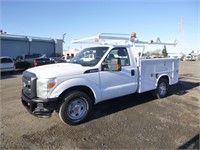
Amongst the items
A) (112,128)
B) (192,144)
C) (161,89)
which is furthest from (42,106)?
(161,89)

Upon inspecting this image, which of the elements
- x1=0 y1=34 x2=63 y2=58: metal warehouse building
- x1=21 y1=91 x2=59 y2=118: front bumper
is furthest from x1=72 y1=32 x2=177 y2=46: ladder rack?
x1=0 y1=34 x2=63 y2=58: metal warehouse building

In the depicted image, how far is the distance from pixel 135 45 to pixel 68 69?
2615 mm

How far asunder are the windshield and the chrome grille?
1.41 metres

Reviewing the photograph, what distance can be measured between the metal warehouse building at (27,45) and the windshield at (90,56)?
30353mm

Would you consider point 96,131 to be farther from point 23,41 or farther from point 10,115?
point 23,41

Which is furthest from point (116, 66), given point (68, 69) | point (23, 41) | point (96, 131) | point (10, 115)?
point (23, 41)

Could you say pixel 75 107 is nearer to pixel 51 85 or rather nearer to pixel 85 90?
pixel 85 90

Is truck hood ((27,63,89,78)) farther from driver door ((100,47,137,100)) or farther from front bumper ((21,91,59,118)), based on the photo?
driver door ((100,47,137,100))

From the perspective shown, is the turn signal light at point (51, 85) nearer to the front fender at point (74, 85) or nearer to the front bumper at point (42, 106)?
the front fender at point (74, 85)

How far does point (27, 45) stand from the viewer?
35812mm

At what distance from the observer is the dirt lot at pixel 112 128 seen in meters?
3.79

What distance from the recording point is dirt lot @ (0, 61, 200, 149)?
3789mm

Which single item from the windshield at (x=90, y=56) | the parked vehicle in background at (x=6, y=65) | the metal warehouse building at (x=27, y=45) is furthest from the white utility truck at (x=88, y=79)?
the metal warehouse building at (x=27, y=45)

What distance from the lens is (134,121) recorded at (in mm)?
4930
